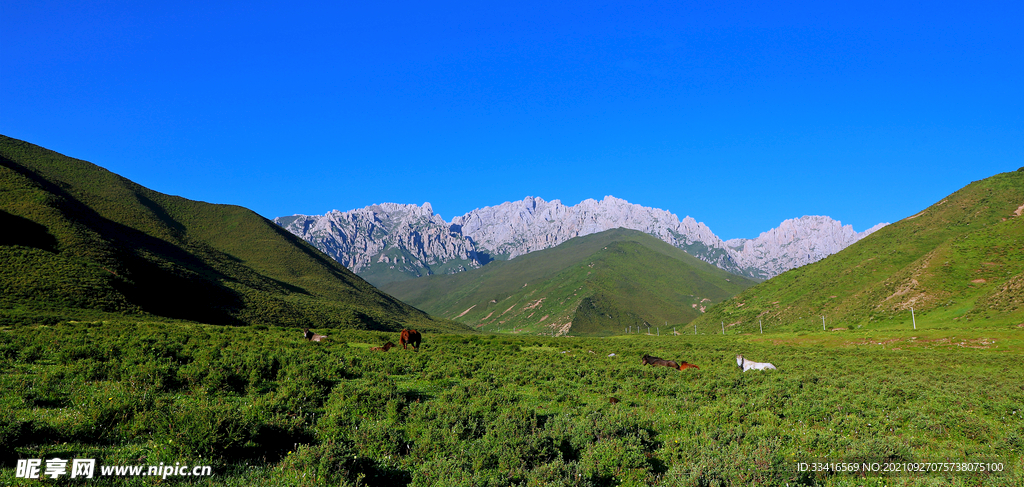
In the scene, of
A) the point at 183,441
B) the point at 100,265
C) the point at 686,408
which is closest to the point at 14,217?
the point at 100,265

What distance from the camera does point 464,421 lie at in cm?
1186

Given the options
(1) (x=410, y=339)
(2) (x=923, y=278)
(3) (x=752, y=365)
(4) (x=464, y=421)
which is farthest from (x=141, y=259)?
(2) (x=923, y=278)

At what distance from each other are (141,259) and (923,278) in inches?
5443

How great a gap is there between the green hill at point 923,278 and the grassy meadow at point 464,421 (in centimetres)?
6144

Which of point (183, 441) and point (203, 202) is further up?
point (203, 202)

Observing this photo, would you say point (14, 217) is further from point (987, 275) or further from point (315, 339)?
point (987, 275)

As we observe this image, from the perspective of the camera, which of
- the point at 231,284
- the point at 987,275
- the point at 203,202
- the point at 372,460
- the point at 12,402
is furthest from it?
the point at 203,202

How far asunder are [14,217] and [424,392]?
309 ft

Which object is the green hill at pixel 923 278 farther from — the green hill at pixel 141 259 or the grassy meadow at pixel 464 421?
the green hill at pixel 141 259

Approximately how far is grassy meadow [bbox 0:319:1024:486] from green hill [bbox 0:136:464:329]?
35.2m

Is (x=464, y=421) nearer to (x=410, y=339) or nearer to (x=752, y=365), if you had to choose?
(x=410, y=339)

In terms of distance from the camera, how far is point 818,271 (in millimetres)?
108875

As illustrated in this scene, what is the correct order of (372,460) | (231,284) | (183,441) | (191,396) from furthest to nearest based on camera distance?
(231,284)
(191,396)
(372,460)
(183,441)

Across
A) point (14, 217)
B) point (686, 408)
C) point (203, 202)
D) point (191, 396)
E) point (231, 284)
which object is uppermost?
point (203, 202)
